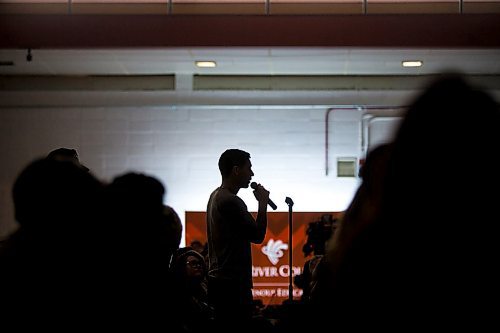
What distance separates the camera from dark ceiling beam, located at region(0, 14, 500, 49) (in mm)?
5668

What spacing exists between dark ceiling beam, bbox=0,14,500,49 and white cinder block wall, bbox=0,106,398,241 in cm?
174

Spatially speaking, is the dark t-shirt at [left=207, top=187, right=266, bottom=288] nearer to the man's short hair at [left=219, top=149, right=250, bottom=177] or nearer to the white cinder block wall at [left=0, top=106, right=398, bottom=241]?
the man's short hair at [left=219, top=149, right=250, bottom=177]

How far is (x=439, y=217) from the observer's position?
1136 millimetres

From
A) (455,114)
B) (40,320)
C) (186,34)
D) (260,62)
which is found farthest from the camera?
(260,62)

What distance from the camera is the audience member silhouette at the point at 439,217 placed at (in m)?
1.12

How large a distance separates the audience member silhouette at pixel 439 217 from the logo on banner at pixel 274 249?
19.0 ft

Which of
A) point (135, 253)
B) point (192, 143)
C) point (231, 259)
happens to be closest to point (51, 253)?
point (135, 253)

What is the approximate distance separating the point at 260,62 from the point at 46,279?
5272mm

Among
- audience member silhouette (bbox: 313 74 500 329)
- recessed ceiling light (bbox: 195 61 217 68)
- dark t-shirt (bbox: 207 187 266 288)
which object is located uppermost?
recessed ceiling light (bbox: 195 61 217 68)

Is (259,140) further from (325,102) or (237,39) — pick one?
(237,39)

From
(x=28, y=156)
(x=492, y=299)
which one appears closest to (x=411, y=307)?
(x=492, y=299)

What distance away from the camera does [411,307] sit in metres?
1.16

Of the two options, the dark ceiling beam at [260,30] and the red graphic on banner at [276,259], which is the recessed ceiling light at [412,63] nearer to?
the dark ceiling beam at [260,30]

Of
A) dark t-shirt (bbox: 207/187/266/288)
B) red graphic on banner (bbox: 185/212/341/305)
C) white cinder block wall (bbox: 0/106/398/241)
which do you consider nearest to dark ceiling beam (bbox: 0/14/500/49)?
white cinder block wall (bbox: 0/106/398/241)
